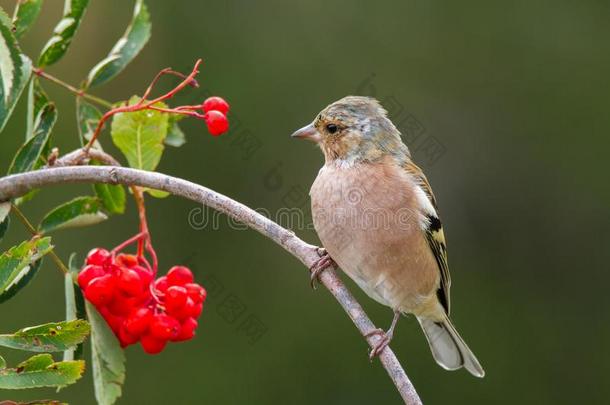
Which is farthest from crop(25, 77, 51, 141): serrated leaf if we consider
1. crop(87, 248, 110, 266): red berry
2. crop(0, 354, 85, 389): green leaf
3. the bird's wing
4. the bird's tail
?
the bird's tail

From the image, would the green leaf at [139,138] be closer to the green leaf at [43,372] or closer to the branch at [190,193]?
the branch at [190,193]

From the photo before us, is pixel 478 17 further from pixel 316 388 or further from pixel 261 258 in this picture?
pixel 316 388

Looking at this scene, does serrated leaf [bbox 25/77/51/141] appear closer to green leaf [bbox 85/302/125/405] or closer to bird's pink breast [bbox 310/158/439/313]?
green leaf [bbox 85/302/125/405]

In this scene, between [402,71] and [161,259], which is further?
[402,71]

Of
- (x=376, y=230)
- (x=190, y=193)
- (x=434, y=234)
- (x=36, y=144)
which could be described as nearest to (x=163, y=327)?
(x=190, y=193)

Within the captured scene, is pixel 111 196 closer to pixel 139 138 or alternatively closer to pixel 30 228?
pixel 139 138

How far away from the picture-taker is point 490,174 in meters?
6.82

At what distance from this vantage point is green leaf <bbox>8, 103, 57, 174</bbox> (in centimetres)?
252

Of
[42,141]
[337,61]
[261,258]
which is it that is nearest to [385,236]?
[42,141]

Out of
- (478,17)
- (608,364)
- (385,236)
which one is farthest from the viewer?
(478,17)

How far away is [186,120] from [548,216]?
10.3 ft

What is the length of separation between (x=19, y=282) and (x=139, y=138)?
734 mm

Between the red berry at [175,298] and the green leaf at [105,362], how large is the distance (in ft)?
0.73

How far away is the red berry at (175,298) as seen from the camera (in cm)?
273
